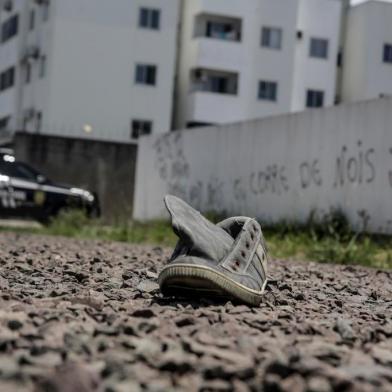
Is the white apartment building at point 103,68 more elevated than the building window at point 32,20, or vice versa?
the building window at point 32,20

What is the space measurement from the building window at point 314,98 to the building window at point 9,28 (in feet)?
47.6

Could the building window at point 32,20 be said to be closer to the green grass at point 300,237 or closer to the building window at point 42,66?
the building window at point 42,66

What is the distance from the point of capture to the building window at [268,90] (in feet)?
160

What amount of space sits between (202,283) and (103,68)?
132 ft

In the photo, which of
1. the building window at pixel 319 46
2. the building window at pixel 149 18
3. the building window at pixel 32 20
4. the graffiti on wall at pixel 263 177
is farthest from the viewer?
the building window at pixel 319 46

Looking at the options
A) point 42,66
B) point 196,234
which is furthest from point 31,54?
point 196,234

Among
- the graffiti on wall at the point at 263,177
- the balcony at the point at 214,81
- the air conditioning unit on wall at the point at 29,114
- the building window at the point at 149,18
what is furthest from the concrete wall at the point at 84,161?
the balcony at the point at 214,81

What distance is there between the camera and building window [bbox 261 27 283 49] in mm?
49375

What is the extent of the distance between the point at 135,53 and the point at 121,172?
12953 millimetres

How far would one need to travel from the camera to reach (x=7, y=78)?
51281 millimetres

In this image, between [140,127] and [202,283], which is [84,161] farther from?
[202,283]

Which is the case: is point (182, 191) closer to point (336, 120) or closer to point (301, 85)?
point (336, 120)

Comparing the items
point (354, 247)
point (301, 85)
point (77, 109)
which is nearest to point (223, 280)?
point (354, 247)

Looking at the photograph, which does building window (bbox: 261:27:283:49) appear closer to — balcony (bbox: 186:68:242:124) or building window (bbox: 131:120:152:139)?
balcony (bbox: 186:68:242:124)
